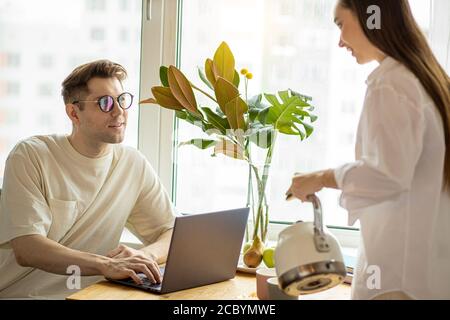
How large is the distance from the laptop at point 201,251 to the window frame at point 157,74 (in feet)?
2.28

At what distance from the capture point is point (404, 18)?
1.43 m

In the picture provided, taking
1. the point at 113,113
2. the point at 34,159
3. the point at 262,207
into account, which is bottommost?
the point at 262,207

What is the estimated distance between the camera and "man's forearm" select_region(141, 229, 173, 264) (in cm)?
206

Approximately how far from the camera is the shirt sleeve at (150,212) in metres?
2.27

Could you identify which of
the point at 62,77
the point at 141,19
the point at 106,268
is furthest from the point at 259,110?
the point at 62,77

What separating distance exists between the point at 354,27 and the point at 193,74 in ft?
3.90

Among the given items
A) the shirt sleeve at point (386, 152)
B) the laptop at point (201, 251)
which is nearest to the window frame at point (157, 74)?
the laptop at point (201, 251)

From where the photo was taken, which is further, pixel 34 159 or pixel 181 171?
pixel 181 171

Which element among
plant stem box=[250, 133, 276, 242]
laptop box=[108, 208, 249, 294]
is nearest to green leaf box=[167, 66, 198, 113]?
plant stem box=[250, 133, 276, 242]

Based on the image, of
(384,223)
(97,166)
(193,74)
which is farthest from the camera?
(193,74)

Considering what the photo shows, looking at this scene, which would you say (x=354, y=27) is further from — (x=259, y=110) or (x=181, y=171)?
(x=181, y=171)

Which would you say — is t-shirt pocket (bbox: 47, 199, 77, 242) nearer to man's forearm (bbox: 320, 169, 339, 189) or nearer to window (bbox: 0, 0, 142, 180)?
window (bbox: 0, 0, 142, 180)

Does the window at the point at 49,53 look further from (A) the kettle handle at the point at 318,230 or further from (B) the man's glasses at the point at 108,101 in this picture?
(A) the kettle handle at the point at 318,230

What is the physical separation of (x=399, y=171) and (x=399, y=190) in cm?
5
